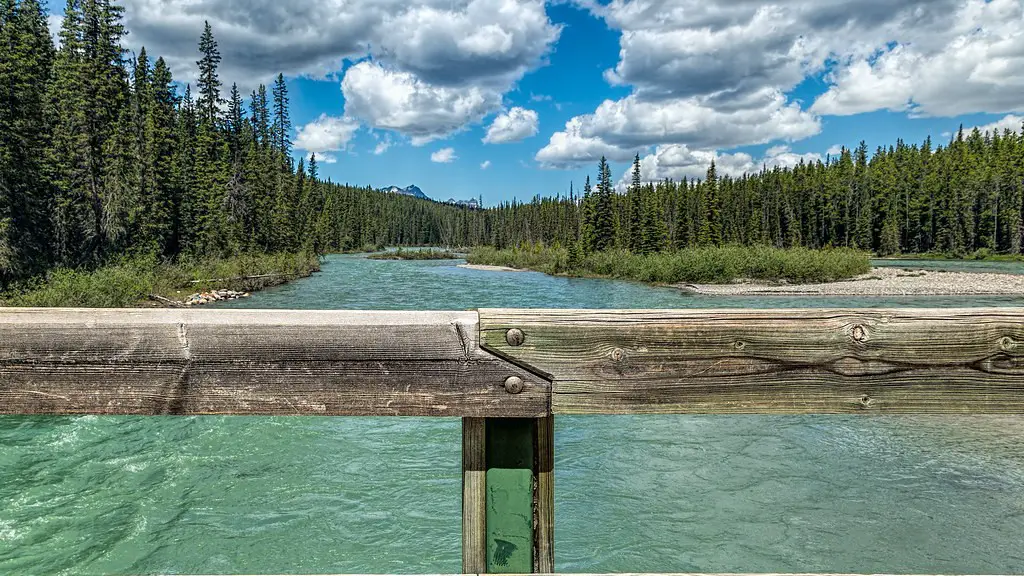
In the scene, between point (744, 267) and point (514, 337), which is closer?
point (514, 337)

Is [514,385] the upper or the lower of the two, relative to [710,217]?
lower

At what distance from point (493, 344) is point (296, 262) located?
5365 cm

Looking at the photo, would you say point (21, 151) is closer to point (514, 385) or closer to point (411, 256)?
point (514, 385)

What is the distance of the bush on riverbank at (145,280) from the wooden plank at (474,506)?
24.0 m

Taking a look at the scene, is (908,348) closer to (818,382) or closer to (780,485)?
(818,382)

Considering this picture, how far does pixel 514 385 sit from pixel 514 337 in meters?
0.11

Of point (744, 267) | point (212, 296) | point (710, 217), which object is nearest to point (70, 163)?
point (212, 296)

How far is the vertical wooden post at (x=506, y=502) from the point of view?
1446 mm

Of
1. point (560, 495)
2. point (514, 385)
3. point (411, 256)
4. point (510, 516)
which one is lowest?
point (560, 495)

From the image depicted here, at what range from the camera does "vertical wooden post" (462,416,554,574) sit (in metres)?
1.45

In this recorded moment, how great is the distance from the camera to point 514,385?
1446 millimetres

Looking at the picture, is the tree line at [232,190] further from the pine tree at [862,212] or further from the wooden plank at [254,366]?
the wooden plank at [254,366]

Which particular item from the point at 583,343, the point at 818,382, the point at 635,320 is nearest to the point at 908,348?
the point at 818,382

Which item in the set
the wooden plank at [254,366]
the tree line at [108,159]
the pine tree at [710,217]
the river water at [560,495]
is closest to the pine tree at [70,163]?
the tree line at [108,159]
